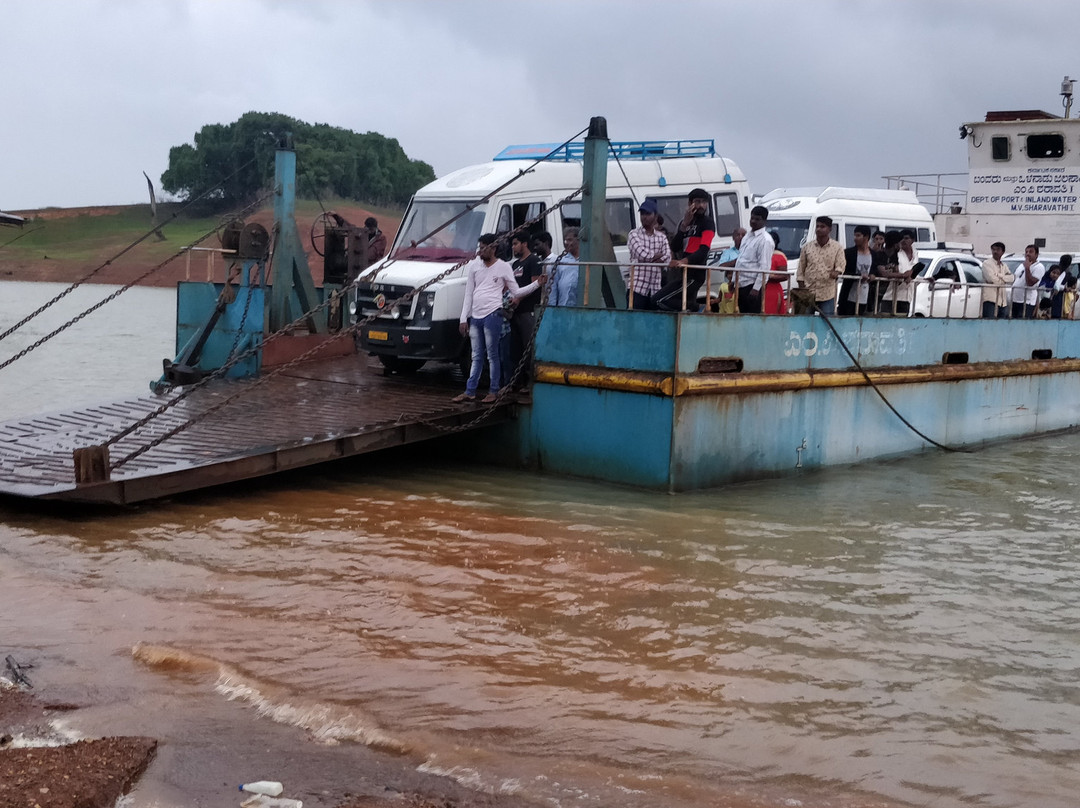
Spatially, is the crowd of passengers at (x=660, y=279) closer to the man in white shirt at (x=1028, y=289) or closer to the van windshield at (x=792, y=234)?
the man in white shirt at (x=1028, y=289)

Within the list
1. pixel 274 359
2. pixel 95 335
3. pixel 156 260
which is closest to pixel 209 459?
pixel 274 359

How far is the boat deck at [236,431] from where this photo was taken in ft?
27.5

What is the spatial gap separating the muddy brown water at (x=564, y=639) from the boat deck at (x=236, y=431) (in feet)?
1.05

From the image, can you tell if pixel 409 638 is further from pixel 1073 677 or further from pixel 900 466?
pixel 900 466

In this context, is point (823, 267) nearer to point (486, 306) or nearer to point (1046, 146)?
point (486, 306)

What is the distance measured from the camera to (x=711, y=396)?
10.1m

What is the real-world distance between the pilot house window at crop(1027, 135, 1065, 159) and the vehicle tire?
14100 mm

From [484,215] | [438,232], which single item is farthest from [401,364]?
[484,215]

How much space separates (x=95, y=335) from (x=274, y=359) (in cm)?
2740

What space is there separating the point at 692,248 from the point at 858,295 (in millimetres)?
2095

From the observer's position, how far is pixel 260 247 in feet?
44.8

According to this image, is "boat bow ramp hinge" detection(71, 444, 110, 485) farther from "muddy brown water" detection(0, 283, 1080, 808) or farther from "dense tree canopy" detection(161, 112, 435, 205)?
"dense tree canopy" detection(161, 112, 435, 205)

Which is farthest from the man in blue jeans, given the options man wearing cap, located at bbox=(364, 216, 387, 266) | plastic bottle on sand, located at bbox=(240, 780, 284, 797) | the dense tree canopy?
the dense tree canopy

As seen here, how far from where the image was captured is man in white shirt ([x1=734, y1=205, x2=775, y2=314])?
1083cm
